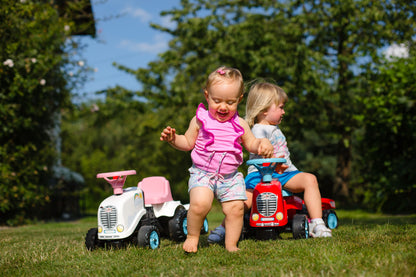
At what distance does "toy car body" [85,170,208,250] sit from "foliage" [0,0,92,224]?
4.35 metres

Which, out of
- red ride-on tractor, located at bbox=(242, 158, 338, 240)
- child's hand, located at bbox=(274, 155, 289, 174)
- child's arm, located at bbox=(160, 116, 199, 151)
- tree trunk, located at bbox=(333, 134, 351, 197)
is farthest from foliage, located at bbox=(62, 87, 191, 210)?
tree trunk, located at bbox=(333, 134, 351, 197)

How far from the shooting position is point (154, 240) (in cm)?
385

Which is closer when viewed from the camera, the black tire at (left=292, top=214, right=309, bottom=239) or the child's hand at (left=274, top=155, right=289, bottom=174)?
the black tire at (left=292, top=214, right=309, bottom=239)

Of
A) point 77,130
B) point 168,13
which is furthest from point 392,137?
point 77,130

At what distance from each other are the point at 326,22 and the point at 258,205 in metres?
9.05

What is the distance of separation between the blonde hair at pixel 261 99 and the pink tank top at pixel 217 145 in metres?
0.90

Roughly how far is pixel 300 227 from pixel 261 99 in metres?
1.36

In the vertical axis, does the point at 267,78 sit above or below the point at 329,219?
above

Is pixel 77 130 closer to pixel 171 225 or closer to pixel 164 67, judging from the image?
pixel 164 67

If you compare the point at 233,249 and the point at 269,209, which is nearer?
the point at 233,249

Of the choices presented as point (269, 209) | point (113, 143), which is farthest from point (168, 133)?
point (113, 143)

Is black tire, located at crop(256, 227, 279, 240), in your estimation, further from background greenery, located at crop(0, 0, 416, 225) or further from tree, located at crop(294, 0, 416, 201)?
tree, located at crop(294, 0, 416, 201)

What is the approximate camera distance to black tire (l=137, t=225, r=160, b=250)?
3.70m

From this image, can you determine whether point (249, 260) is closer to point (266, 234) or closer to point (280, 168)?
point (266, 234)
